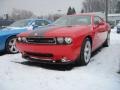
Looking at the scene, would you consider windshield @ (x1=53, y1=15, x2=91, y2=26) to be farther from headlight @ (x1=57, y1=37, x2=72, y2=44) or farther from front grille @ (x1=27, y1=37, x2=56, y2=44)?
headlight @ (x1=57, y1=37, x2=72, y2=44)

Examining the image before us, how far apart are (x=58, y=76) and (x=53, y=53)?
0.63m

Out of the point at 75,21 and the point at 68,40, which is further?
the point at 75,21

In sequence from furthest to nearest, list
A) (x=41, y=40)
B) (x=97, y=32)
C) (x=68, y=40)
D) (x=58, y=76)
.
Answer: (x=97, y=32)
(x=41, y=40)
(x=68, y=40)
(x=58, y=76)

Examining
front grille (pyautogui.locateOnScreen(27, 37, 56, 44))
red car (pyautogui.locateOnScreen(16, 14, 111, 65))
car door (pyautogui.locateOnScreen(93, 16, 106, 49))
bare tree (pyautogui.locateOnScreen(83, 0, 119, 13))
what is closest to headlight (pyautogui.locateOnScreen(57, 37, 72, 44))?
red car (pyautogui.locateOnScreen(16, 14, 111, 65))

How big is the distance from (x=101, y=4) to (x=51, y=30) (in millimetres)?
78426

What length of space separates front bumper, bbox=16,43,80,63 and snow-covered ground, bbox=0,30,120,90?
240 mm

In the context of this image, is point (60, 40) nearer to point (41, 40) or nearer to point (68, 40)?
point (68, 40)

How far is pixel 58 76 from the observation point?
552 cm

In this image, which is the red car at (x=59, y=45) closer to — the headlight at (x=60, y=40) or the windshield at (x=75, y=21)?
the headlight at (x=60, y=40)

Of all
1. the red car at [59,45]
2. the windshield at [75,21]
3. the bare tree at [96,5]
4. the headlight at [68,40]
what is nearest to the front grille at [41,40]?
the red car at [59,45]

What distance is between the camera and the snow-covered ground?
4875mm

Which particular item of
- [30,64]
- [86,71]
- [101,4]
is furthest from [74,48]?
[101,4]

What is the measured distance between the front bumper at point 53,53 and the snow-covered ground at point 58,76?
0.24 m

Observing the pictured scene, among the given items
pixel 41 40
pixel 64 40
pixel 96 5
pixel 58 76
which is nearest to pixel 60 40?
pixel 64 40
